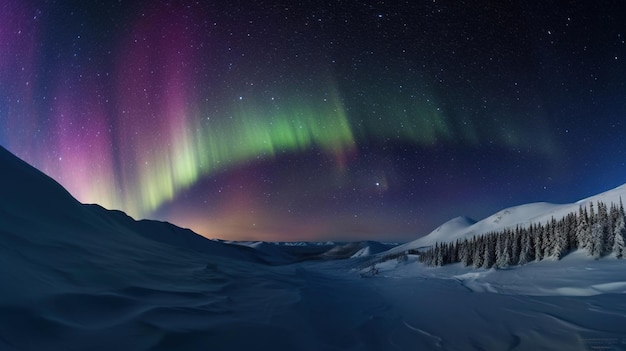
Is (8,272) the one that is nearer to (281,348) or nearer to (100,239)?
(281,348)

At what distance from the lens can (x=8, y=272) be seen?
29.0ft

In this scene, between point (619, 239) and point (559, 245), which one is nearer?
point (619, 239)

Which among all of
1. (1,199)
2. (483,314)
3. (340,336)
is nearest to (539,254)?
(483,314)

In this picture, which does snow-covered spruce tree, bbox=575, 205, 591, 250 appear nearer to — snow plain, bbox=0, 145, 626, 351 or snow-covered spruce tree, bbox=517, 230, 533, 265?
snow-covered spruce tree, bbox=517, 230, 533, 265

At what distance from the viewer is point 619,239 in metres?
30.7

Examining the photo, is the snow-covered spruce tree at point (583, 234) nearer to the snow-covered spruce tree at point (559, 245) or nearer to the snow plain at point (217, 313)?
the snow-covered spruce tree at point (559, 245)

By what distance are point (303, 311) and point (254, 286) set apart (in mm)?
6762

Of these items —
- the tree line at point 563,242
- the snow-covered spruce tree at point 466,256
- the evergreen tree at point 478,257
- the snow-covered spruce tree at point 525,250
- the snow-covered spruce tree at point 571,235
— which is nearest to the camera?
the tree line at point 563,242

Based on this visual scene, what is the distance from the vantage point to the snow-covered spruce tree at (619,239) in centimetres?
3033

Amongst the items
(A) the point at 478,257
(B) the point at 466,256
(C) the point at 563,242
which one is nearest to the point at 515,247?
(A) the point at 478,257

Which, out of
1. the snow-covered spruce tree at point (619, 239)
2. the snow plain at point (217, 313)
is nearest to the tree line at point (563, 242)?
the snow-covered spruce tree at point (619, 239)

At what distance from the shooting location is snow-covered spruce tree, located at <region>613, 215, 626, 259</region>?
30334 mm

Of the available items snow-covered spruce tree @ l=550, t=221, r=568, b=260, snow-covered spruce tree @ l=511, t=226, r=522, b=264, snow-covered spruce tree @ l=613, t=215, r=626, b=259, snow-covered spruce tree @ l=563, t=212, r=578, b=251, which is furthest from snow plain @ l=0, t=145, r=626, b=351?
snow-covered spruce tree @ l=563, t=212, r=578, b=251

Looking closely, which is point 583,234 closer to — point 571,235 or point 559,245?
point 559,245
